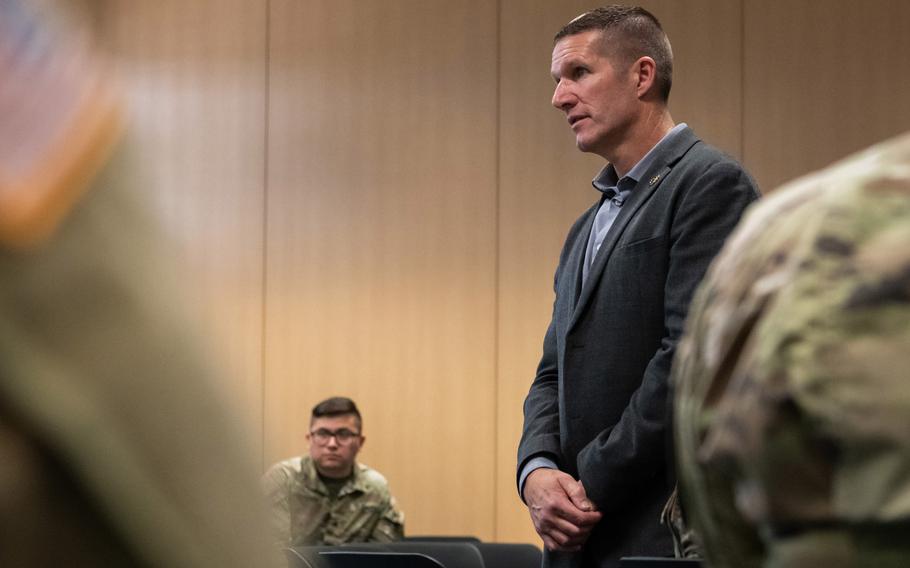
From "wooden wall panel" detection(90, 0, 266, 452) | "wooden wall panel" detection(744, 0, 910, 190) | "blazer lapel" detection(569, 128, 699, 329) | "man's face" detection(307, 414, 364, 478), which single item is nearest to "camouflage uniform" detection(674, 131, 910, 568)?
"blazer lapel" detection(569, 128, 699, 329)

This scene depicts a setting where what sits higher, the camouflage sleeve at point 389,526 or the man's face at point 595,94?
the man's face at point 595,94

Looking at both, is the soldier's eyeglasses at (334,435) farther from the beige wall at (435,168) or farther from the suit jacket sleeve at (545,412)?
the suit jacket sleeve at (545,412)

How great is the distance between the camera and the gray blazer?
2131 mm

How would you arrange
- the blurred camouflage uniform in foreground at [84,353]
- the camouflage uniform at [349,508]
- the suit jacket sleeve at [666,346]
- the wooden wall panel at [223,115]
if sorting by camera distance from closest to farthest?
the blurred camouflage uniform in foreground at [84,353], the suit jacket sleeve at [666,346], the camouflage uniform at [349,508], the wooden wall panel at [223,115]

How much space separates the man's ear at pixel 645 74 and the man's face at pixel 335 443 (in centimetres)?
419

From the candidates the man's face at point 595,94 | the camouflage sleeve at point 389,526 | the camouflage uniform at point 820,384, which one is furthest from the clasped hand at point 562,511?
the camouflage sleeve at point 389,526

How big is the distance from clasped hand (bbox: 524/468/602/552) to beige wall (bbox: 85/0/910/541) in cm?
567

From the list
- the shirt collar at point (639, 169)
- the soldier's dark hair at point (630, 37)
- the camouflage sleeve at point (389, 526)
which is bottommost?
the camouflage sleeve at point (389, 526)

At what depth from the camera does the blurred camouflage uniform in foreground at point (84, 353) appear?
0.39 metres

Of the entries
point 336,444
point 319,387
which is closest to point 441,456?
point 319,387

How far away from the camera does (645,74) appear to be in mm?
2518

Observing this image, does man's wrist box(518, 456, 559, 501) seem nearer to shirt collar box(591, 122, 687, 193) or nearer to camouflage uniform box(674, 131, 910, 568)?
shirt collar box(591, 122, 687, 193)

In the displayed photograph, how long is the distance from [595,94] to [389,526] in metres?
4.38

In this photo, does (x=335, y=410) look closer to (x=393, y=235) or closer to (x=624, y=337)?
(x=393, y=235)
